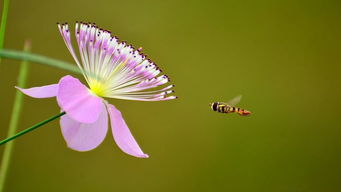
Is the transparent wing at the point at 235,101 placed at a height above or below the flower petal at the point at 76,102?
above

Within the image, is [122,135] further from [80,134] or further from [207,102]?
[207,102]

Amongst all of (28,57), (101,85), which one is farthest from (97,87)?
(28,57)

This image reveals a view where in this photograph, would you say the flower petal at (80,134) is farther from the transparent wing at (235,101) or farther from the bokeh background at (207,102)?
the bokeh background at (207,102)

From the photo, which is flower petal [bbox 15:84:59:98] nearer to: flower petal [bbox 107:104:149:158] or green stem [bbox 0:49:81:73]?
flower petal [bbox 107:104:149:158]

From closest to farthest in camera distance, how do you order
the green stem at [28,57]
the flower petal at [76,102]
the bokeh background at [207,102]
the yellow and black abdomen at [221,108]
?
the green stem at [28,57] < the flower petal at [76,102] < the yellow and black abdomen at [221,108] < the bokeh background at [207,102]

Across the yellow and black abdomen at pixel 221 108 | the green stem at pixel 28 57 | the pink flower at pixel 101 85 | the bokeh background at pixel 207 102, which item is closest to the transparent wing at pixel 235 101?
the yellow and black abdomen at pixel 221 108

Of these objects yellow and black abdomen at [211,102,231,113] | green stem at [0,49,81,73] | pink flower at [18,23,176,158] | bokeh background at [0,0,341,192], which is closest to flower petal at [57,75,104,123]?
pink flower at [18,23,176,158]
